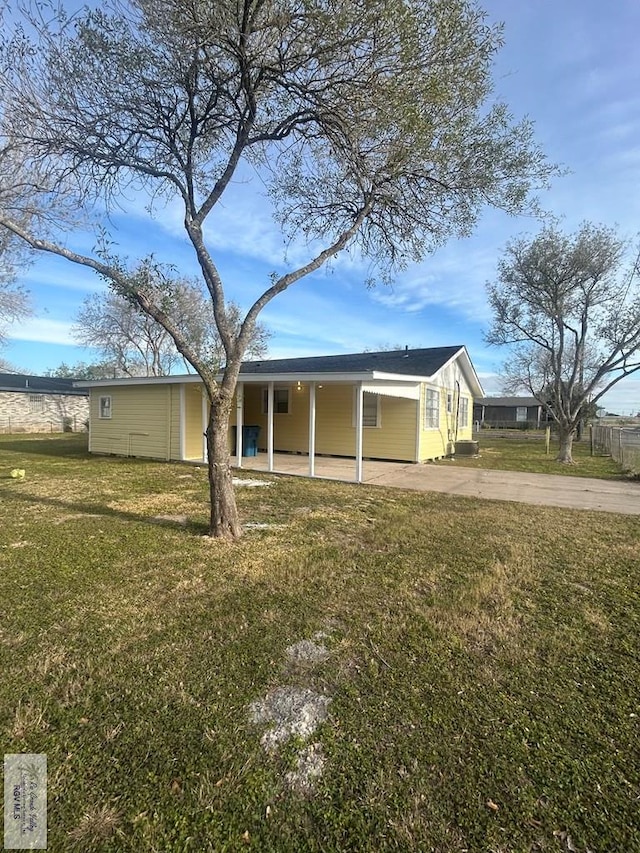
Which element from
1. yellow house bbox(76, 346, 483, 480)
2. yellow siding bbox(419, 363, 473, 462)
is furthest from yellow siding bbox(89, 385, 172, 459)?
yellow siding bbox(419, 363, 473, 462)

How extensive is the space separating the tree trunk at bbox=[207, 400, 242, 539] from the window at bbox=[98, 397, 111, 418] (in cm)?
1069

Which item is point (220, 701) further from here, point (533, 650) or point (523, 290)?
point (523, 290)

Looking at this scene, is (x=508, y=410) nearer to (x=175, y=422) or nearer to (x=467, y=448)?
(x=467, y=448)

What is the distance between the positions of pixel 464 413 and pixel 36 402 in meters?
25.9

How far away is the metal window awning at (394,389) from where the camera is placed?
31.5 ft

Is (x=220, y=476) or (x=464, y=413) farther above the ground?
(x=464, y=413)

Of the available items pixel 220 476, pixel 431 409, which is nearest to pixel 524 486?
pixel 431 409

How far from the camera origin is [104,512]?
6164 mm

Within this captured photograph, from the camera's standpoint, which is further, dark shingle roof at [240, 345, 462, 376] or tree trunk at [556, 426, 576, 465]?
tree trunk at [556, 426, 576, 465]

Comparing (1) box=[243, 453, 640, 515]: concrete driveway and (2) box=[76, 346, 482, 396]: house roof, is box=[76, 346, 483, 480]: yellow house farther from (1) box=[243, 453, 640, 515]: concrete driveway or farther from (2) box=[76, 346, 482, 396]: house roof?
(1) box=[243, 453, 640, 515]: concrete driveway

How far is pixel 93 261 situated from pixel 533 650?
5733 mm

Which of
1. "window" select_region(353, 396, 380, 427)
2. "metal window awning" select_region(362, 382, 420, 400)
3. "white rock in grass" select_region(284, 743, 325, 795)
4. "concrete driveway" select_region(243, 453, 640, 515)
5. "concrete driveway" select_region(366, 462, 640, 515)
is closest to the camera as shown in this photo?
"white rock in grass" select_region(284, 743, 325, 795)

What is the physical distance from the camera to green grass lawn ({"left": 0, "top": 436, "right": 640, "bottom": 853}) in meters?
1.62

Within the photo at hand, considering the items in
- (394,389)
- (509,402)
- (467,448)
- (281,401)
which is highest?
(509,402)
